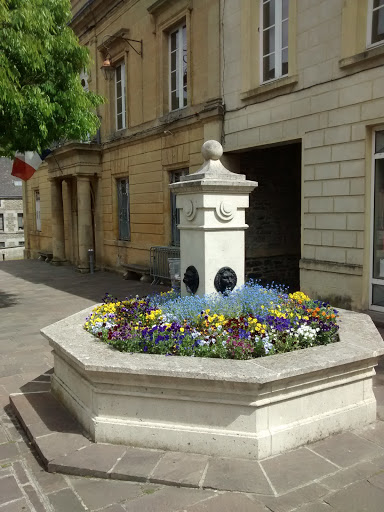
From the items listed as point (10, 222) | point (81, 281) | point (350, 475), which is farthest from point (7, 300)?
point (10, 222)

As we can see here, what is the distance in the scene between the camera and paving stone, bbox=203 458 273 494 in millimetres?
2998

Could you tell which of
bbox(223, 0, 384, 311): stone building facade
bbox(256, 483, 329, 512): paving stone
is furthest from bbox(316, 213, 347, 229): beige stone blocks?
bbox(256, 483, 329, 512): paving stone

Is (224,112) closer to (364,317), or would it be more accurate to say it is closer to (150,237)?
(150,237)

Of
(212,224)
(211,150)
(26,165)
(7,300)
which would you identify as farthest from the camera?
(26,165)

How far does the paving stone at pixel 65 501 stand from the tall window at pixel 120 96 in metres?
13.3

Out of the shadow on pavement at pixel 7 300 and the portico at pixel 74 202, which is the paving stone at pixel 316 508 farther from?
the portico at pixel 74 202

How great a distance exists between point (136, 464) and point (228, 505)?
75cm

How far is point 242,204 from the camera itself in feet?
17.0

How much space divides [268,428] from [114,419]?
1165 mm

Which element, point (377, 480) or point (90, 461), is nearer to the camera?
point (377, 480)

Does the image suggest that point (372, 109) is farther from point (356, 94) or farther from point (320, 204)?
point (320, 204)

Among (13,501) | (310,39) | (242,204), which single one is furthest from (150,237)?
(13,501)

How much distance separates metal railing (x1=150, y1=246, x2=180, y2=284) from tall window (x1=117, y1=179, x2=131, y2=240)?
94.5 inches

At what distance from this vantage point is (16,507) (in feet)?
9.66
